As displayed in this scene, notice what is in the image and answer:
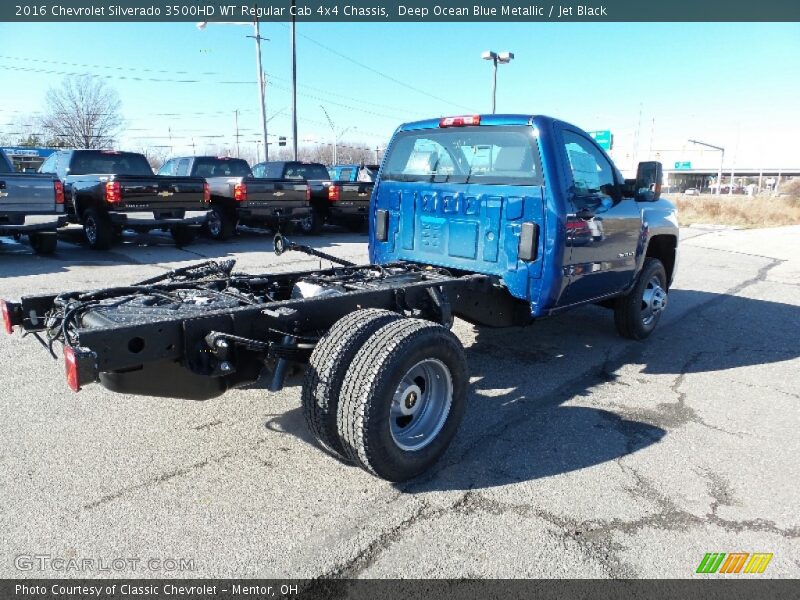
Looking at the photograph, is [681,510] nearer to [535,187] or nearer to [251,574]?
[251,574]

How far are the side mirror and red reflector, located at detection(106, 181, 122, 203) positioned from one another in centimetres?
900

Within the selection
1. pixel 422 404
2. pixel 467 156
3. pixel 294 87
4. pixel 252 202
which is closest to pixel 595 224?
pixel 467 156

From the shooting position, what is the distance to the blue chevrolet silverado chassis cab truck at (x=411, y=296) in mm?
2934

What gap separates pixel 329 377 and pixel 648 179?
397cm

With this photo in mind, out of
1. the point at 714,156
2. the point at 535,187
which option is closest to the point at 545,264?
the point at 535,187

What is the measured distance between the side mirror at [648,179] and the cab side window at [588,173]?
0.79ft

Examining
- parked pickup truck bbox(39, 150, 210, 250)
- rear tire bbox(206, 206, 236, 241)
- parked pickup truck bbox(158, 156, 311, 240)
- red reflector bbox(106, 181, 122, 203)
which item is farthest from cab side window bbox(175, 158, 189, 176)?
red reflector bbox(106, 181, 122, 203)

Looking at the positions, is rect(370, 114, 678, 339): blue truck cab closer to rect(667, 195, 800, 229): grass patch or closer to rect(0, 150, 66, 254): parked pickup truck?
rect(0, 150, 66, 254): parked pickup truck

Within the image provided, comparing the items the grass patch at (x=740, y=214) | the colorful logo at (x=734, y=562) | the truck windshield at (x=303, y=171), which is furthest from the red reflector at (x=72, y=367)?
the grass patch at (x=740, y=214)

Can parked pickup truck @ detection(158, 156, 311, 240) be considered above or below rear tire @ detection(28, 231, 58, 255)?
above

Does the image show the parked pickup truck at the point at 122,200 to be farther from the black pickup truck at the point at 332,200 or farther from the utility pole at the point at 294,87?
the utility pole at the point at 294,87

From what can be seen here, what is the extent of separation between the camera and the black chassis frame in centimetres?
265

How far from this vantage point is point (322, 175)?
54.7 feet

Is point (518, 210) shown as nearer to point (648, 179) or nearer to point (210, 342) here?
point (648, 179)
